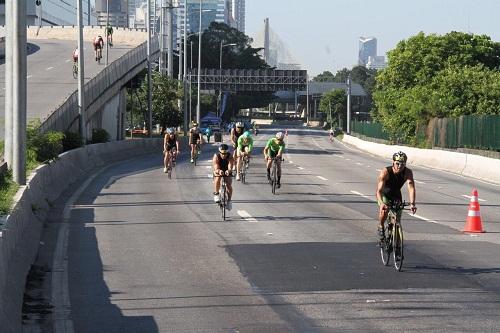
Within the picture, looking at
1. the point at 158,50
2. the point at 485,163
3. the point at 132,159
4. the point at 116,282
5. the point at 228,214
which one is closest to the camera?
the point at 116,282

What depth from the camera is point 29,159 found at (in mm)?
29359

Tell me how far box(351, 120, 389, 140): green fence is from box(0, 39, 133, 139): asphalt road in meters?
24.7

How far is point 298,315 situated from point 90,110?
1736 inches

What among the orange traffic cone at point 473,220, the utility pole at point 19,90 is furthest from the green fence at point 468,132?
the orange traffic cone at point 473,220

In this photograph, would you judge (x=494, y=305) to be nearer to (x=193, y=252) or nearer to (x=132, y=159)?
(x=193, y=252)

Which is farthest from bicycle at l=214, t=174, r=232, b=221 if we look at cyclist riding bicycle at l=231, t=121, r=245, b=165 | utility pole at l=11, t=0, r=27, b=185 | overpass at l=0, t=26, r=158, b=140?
overpass at l=0, t=26, r=158, b=140

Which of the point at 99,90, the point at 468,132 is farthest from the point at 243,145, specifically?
the point at 99,90

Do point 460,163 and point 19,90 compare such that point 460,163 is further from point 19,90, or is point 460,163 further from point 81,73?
point 19,90

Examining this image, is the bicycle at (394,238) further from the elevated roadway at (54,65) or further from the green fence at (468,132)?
the green fence at (468,132)

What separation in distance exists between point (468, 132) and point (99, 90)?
18.5 m

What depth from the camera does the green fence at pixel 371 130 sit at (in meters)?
96.2

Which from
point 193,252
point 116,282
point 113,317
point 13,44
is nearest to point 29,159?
point 13,44

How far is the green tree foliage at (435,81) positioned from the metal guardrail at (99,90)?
18530 millimetres

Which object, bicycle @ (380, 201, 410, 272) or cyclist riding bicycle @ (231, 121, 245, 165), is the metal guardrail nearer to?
cyclist riding bicycle @ (231, 121, 245, 165)
